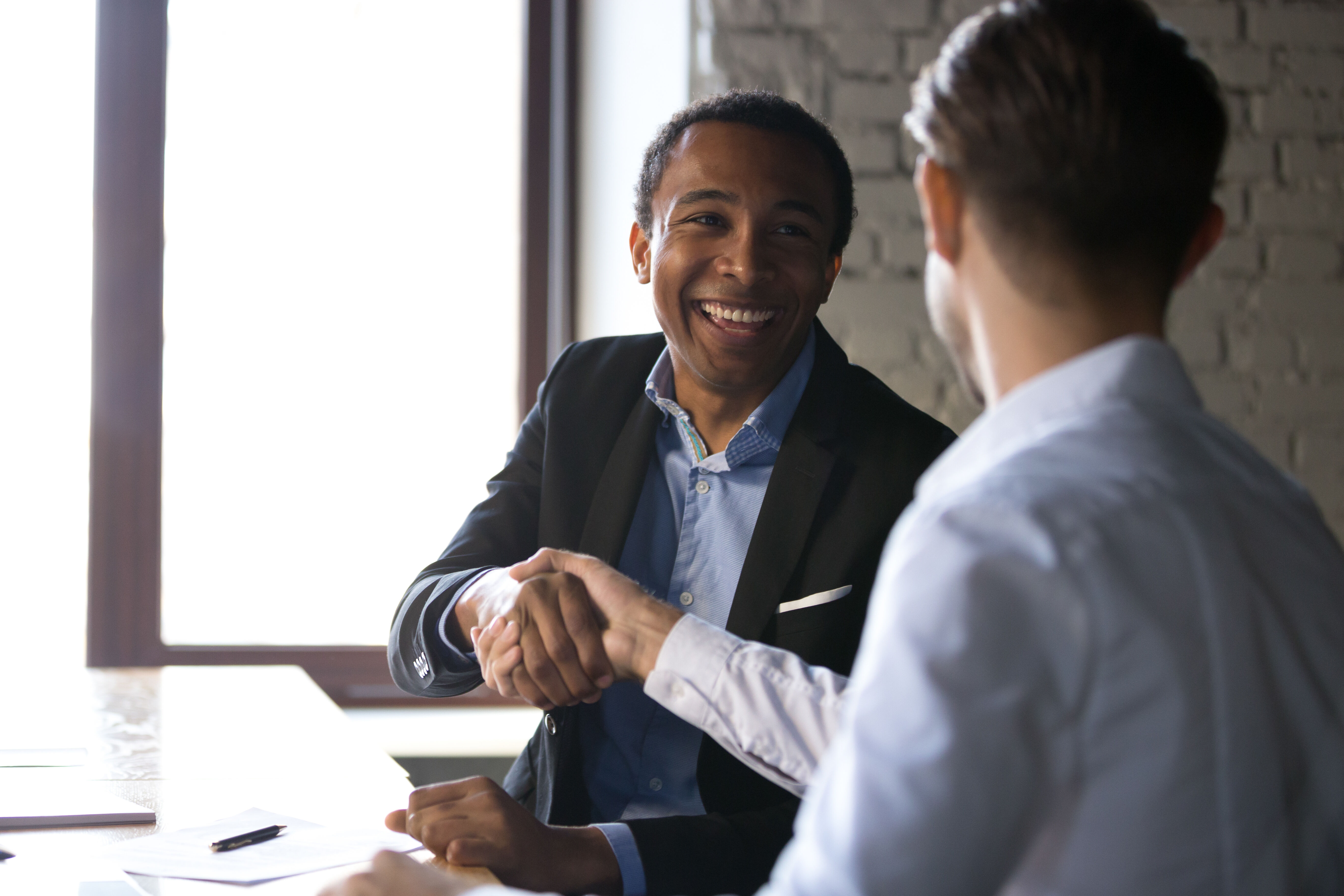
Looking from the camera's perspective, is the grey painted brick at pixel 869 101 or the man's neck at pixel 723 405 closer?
the man's neck at pixel 723 405

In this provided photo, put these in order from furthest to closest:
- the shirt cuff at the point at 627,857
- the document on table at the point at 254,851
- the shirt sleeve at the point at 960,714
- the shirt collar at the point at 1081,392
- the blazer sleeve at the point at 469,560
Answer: the blazer sleeve at the point at 469,560, the shirt cuff at the point at 627,857, the document on table at the point at 254,851, the shirt collar at the point at 1081,392, the shirt sleeve at the point at 960,714

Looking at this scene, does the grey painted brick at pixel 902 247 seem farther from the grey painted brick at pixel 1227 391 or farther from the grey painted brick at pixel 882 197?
the grey painted brick at pixel 1227 391

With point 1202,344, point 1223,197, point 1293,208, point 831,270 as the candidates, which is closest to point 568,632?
point 831,270

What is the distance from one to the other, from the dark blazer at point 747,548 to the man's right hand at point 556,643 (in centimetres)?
15

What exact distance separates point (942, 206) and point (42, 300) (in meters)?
2.39

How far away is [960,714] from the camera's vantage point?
18.7 inches

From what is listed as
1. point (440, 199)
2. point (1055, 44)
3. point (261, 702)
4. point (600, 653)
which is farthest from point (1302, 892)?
point (440, 199)

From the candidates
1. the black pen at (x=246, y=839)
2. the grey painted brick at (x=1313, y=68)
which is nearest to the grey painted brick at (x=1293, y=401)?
the grey painted brick at (x=1313, y=68)

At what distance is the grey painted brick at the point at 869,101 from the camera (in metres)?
2.18

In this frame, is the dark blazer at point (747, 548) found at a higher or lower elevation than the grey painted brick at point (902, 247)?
lower

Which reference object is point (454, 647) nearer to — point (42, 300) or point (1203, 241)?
point (1203, 241)

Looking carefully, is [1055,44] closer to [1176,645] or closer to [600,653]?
[1176,645]

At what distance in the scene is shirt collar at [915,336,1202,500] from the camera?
592 mm

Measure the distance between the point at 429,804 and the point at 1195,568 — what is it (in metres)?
0.75
